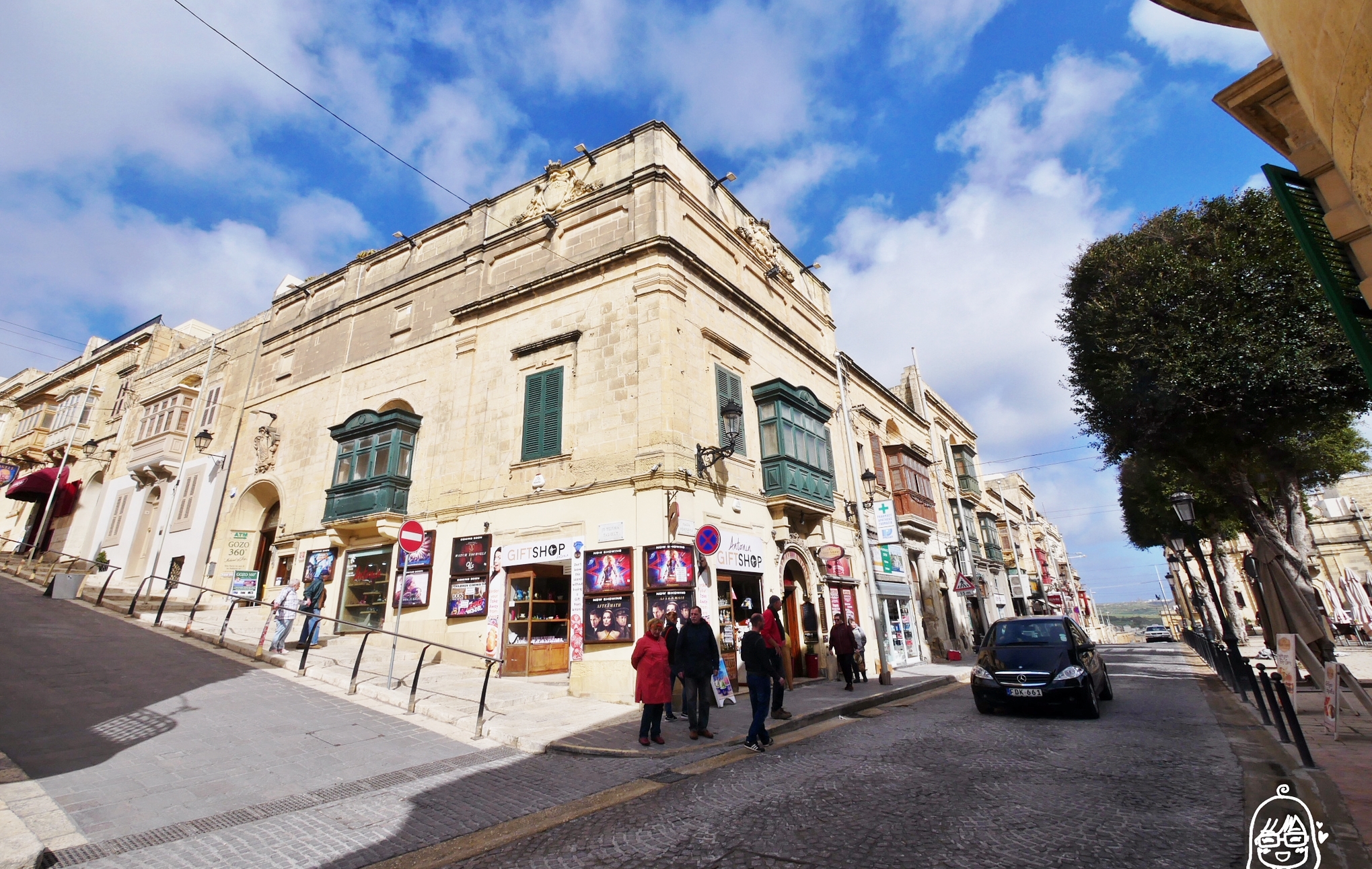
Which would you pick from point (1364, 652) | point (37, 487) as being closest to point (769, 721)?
point (1364, 652)

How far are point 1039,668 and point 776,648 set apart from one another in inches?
160

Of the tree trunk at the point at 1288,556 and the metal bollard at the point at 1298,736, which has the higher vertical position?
the tree trunk at the point at 1288,556

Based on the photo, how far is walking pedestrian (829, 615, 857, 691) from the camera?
13078 mm

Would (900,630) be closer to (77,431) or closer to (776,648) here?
(776,648)

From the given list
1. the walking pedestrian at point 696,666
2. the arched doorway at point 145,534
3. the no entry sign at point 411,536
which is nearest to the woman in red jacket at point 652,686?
the walking pedestrian at point 696,666

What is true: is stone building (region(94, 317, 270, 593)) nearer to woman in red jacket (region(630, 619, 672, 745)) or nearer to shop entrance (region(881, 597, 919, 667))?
woman in red jacket (region(630, 619, 672, 745))

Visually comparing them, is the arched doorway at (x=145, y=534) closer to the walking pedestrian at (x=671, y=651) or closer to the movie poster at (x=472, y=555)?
the movie poster at (x=472, y=555)

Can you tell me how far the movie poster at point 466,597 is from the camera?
13648 mm

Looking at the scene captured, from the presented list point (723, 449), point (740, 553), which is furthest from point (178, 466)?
point (740, 553)

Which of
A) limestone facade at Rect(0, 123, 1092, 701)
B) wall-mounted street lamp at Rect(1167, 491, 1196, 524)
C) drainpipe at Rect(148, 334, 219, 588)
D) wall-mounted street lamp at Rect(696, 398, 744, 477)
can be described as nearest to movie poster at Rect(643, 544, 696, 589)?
limestone facade at Rect(0, 123, 1092, 701)

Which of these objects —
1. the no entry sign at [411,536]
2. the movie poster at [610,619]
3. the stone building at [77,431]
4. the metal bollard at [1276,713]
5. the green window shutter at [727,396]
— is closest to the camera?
the metal bollard at [1276,713]

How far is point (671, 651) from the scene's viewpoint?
9031 mm

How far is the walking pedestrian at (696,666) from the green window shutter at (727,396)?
610 cm

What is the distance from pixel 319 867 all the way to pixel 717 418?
11694mm
